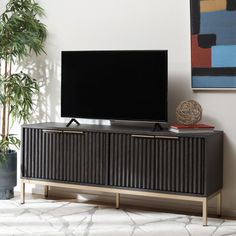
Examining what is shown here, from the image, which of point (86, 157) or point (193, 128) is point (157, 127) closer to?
point (193, 128)

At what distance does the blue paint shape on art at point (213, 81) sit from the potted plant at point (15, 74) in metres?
1.48

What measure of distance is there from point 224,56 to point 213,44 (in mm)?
130

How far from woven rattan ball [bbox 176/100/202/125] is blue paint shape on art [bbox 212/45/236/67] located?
0.36 m

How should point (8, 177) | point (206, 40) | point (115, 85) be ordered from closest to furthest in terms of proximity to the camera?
point (206, 40), point (115, 85), point (8, 177)

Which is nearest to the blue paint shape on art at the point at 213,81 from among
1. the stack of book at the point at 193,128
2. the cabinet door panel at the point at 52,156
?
the stack of book at the point at 193,128

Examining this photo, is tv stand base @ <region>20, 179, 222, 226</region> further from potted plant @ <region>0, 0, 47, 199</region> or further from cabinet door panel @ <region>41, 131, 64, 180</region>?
potted plant @ <region>0, 0, 47, 199</region>

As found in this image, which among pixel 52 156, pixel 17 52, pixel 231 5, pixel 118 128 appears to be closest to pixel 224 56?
pixel 231 5

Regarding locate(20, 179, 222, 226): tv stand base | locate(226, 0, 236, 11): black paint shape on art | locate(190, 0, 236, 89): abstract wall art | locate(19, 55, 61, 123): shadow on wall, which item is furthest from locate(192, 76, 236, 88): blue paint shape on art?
locate(19, 55, 61, 123): shadow on wall

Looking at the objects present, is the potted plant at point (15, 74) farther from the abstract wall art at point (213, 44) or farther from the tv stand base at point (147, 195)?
the abstract wall art at point (213, 44)

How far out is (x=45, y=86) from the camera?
4758 mm

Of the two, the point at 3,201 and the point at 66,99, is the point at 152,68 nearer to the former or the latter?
the point at 66,99

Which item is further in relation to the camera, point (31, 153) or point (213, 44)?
point (31, 153)

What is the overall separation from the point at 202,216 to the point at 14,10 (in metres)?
2.47

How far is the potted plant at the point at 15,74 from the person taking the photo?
4.49m
